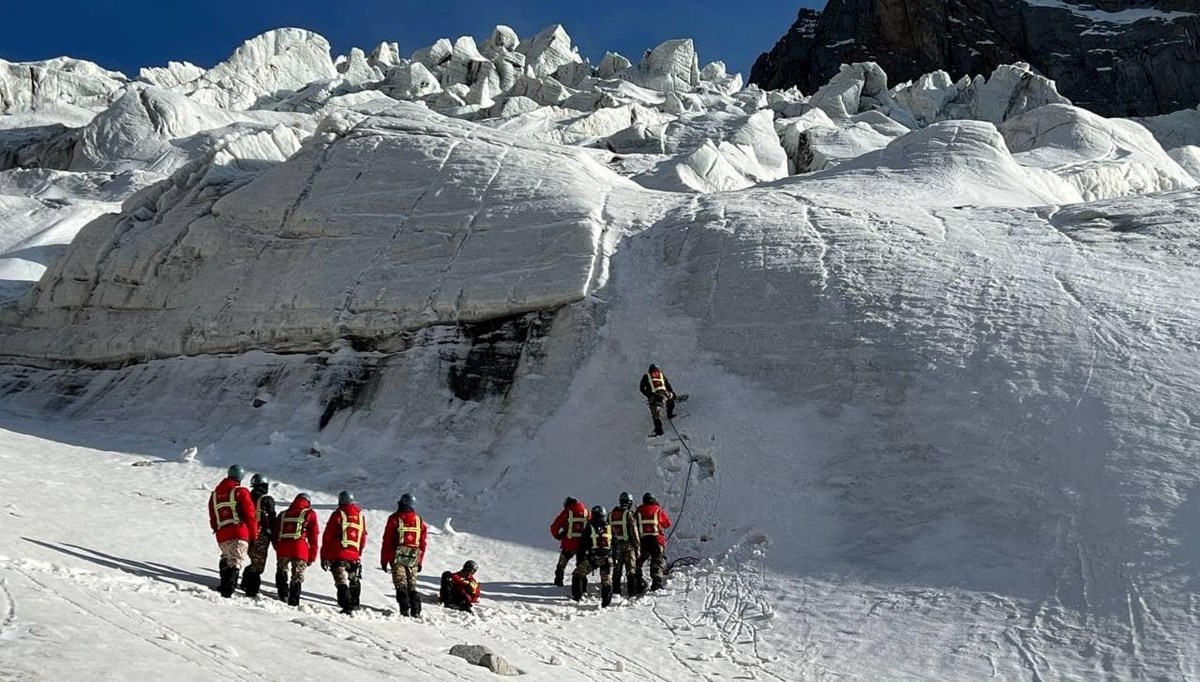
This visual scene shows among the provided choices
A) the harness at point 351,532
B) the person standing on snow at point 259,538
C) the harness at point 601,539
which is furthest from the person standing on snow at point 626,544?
the person standing on snow at point 259,538

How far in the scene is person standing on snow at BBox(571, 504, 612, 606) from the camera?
1391 centimetres

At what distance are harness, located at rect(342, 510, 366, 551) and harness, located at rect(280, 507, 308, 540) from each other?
0.47 meters

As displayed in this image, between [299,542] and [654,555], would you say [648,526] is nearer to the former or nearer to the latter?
[654,555]

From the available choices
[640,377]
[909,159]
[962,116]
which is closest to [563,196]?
[640,377]

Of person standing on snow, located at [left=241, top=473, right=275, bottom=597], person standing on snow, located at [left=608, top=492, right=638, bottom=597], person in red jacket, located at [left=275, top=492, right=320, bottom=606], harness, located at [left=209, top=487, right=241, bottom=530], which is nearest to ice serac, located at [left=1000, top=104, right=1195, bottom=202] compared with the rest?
A: person standing on snow, located at [left=608, top=492, right=638, bottom=597]

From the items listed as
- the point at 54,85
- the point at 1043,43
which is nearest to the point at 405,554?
the point at 54,85

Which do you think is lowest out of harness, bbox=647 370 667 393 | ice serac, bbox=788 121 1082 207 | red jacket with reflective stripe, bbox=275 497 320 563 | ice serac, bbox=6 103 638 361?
red jacket with reflective stripe, bbox=275 497 320 563

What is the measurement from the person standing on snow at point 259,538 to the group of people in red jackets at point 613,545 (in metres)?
4.19

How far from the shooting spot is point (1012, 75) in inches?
3054

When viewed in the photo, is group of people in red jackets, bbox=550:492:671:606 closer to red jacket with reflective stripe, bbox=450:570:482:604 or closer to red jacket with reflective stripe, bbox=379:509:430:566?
Result: red jacket with reflective stripe, bbox=450:570:482:604

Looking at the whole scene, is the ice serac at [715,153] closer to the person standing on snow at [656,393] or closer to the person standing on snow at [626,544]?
the person standing on snow at [656,393]

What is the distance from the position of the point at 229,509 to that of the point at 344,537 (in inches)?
53.4

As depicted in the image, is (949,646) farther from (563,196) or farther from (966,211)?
(563,196)

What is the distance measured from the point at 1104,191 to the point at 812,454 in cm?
2239
